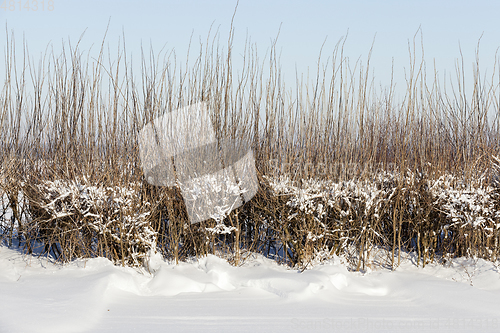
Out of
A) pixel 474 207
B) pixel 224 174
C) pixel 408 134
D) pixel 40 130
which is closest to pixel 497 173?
pixel 474 207

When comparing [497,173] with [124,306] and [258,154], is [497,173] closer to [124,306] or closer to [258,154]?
[258,154]

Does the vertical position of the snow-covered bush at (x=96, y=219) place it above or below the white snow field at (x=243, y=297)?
above

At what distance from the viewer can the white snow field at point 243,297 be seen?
287 centimetres

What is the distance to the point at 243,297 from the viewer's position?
11.3 ft

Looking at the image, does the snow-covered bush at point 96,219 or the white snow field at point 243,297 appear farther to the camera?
the snow-covered bush at point 96,219

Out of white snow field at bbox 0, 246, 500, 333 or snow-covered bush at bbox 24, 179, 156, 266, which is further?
snow-covered bush at bbox 24, 179, 156, 266

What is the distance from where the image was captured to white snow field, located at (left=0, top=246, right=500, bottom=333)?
2.87m

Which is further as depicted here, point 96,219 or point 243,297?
point 96,219

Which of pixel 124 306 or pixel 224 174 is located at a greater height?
pixel 224 174

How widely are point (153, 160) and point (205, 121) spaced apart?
2.27 ft

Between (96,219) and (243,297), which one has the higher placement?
(96,219)

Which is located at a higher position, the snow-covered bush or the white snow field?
the snow-covered bush

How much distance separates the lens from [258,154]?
445cm

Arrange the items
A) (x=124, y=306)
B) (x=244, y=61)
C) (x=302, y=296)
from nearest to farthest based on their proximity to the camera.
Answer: (x=124, y=306) < (x=302, y=296) < (x=244, y=61)
